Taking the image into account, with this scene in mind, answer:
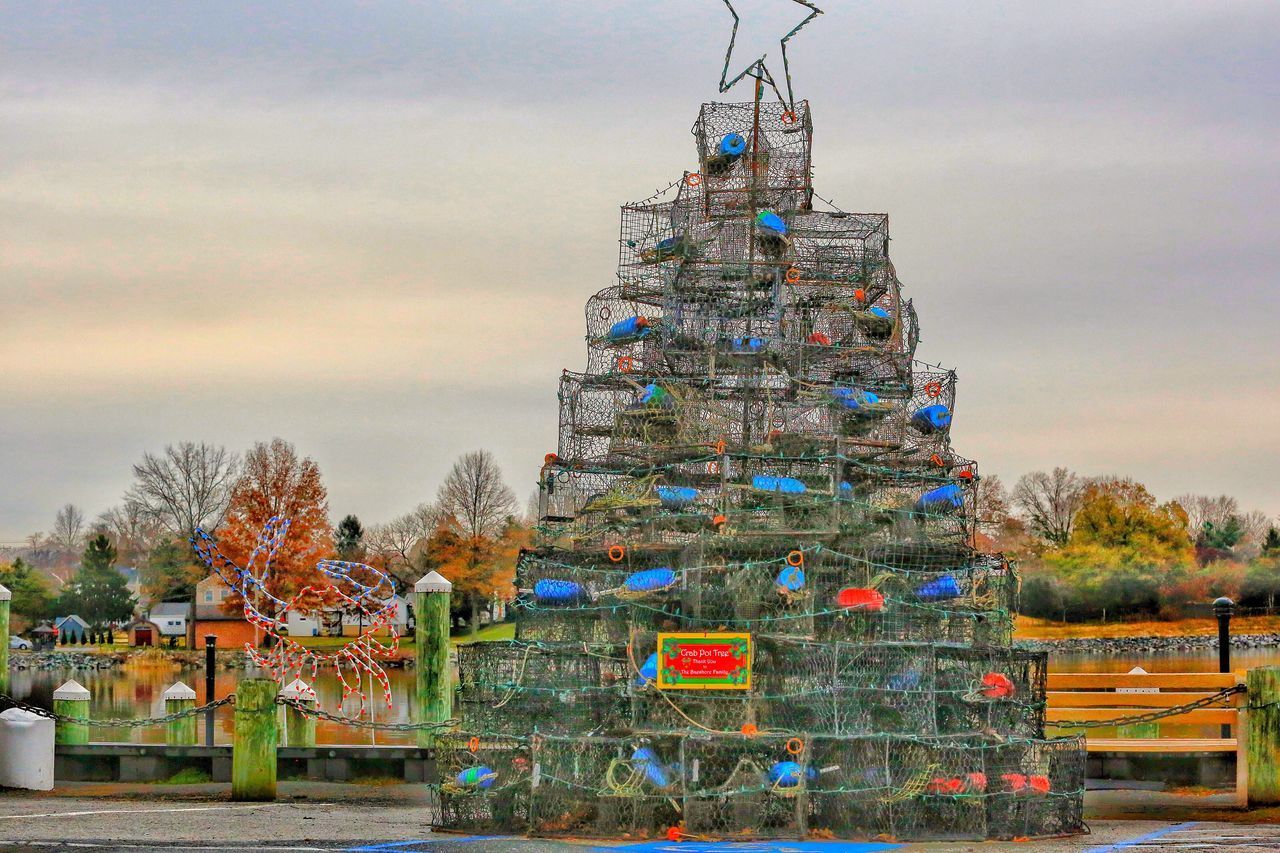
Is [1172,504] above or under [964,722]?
above

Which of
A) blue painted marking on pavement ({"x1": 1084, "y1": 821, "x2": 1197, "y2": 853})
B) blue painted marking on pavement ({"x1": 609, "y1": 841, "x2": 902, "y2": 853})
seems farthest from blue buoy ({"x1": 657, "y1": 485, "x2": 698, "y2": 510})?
blue painted marking on pavement ({"x1": 1084, "y1": 821, "x2": 1197, "y2": 853})

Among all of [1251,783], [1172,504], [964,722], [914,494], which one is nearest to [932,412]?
[914,494]

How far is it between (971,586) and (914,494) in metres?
1.55

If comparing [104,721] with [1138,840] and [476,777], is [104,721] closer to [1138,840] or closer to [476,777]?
[476,777]

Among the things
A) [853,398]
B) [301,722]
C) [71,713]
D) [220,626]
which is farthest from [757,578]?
[220,626]

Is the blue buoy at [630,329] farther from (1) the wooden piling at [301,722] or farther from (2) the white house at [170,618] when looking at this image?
(2) the white house at [170,618]

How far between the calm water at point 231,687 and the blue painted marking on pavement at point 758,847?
12.8 m

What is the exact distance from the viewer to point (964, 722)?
2383cm

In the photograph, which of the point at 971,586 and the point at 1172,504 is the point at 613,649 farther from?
the point at 1172,504

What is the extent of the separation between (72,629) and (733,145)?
85.2 meters

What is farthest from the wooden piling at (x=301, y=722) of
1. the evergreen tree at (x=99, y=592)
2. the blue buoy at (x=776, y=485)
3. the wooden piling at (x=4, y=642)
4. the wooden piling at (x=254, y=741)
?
the evergreen tree at (x=99, y=592)

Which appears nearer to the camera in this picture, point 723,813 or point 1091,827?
point 723,813

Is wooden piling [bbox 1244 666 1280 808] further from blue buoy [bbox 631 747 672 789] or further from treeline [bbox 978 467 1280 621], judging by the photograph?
treeline [bbox 978 467 1280 621]

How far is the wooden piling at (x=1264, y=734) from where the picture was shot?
982 inches
